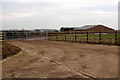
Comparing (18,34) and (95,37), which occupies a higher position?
(18,34)

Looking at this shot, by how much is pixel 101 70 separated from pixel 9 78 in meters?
3.30

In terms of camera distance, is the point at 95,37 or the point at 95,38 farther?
the point at 95,38

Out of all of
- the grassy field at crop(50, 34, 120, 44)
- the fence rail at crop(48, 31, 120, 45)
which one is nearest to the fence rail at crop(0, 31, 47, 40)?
the fence rail at crop(48, 31, 120, 45)

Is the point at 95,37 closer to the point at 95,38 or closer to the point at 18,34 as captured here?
the point at 95,38

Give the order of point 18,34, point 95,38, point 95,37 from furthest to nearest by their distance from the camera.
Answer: point 18,34 → point 95,38 → point 95,37

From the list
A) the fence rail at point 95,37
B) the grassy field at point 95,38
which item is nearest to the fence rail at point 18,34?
the fence rail at point 95,37

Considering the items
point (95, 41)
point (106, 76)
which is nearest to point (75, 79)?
point (106, 76)

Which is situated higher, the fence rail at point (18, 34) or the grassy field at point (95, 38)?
the fence rail at point (18, 34)

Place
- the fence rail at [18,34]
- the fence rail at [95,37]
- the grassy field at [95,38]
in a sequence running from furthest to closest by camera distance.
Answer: the fence rail at [18,34] → the grassy field at [95,38] → the fence rail at [95,37]

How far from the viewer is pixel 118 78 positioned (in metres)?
5.72

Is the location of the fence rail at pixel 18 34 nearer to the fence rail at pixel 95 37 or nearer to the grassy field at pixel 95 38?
the fence rail at pixel 95 37

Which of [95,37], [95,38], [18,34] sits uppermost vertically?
[18,34]

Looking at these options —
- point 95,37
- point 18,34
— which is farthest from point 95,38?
point 18,34

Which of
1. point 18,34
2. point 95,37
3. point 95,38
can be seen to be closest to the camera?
point 95,37
